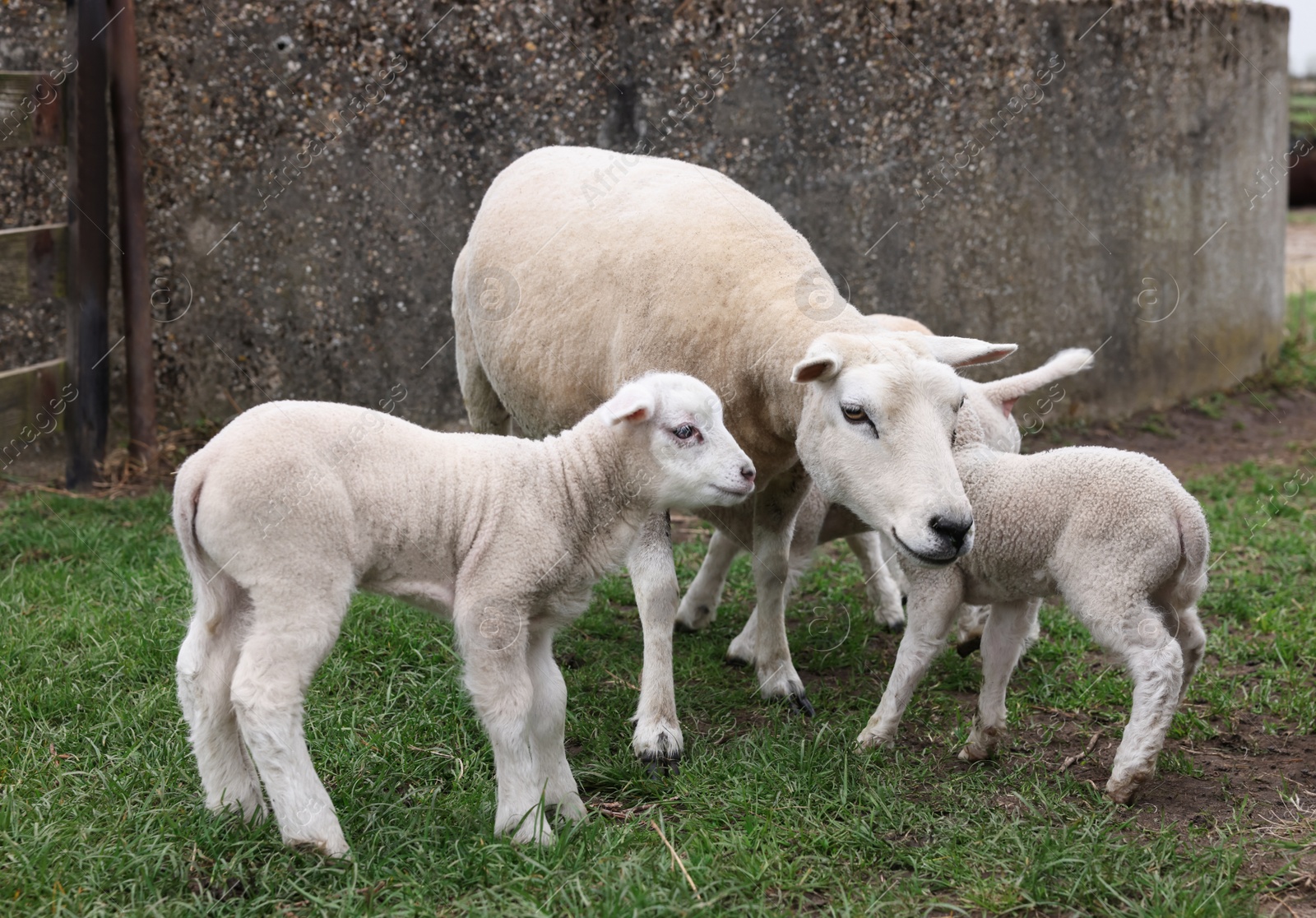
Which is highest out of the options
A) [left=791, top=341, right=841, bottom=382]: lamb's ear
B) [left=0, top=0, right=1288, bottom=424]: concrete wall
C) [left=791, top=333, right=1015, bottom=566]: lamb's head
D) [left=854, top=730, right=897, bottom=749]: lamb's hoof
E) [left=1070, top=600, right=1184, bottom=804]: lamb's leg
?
[left=0, top=0, right=1288, bottom=424]: concrete wall

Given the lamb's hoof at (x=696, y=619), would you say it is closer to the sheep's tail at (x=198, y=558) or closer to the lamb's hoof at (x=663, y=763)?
the lamb's hoof at (x=663, y=763)

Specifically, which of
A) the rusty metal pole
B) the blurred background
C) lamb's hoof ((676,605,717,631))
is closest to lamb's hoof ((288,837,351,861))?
lamb's hoof ((676,605,717,631))

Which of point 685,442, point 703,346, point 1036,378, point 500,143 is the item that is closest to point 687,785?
point 685,442

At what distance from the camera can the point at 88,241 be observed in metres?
6.29

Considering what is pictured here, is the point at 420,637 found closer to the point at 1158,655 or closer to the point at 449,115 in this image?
the point at 1158,655

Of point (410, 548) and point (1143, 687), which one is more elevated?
point (410, 548)

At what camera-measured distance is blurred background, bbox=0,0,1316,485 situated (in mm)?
6340

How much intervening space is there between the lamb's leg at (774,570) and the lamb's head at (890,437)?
2.34ft

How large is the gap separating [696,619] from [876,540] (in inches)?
34.0

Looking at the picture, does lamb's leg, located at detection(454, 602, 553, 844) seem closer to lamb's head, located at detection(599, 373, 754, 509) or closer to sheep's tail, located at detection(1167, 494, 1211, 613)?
lamb's head, located at detection(599, 373, 754, 509)

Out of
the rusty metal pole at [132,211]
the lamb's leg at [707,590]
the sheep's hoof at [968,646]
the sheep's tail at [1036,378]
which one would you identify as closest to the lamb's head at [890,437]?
the sheep's tail at [1036,378]

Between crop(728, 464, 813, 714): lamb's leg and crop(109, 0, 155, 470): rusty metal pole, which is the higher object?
crop(109, 0, 155, 470): rusty metal pole

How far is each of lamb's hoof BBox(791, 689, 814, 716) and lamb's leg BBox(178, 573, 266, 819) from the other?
→ 1.82 m

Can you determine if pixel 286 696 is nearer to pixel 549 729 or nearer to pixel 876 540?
pixel 549 729
